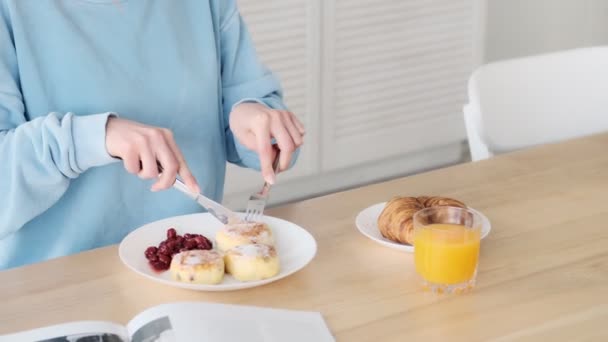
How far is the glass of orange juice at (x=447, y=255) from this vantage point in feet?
4.10

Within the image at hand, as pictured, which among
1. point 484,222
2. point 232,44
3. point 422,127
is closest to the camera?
point 484,222

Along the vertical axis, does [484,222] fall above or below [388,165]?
above

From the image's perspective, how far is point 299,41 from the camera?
10.2 ft

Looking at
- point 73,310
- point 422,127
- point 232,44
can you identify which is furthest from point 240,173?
point 73,310

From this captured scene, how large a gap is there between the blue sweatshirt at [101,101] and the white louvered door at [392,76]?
153 cm

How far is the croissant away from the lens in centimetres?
136

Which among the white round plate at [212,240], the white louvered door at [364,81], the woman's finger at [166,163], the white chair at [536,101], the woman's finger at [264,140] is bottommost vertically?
the white louvered door at [364,81]

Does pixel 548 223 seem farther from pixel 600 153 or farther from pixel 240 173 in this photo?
pixel 240 173

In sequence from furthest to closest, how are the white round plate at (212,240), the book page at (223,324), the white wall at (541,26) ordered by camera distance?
the white wall at (541,26), the white round plate at (212,240), the book page at (223,324)

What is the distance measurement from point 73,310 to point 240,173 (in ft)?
6.26

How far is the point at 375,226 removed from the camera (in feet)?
4.71

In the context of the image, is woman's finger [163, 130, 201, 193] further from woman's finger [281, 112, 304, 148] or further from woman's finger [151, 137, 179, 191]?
woman's finger [281, 112, 304, 148]

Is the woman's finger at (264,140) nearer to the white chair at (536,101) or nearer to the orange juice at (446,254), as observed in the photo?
the orange juice at (446,254)

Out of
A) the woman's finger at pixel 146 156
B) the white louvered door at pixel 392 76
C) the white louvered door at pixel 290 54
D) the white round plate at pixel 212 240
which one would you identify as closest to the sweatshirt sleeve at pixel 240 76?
the white round plate at pixel 212 240
